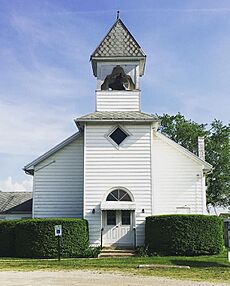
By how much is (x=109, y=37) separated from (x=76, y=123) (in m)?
5.81

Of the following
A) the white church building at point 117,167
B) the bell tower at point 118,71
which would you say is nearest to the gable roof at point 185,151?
the white church building at point 117,167

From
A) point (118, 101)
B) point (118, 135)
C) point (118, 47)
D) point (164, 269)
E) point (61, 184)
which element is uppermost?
point (118, 47)

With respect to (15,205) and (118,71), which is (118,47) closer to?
(118,71)

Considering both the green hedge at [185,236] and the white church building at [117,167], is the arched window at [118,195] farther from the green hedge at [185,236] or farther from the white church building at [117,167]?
the green hedge at [185,236]

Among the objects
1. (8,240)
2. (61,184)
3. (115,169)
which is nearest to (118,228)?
(115,169)

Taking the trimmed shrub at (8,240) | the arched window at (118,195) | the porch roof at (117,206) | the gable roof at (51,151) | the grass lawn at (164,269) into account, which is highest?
the gable roof at (51,151)

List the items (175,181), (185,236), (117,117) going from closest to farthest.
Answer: (185,236) → (117,117) → (175,181)

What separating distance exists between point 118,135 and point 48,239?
6508mm

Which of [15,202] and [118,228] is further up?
[15,202]

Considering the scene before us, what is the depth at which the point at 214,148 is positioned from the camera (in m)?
46.0

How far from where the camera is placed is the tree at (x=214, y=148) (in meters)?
45.4

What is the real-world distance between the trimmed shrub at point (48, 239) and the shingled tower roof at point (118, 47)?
9.73 m

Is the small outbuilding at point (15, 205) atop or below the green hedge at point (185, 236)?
atop

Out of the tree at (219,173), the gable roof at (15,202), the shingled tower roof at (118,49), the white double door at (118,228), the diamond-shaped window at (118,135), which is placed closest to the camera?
the white double door at (118,228)
